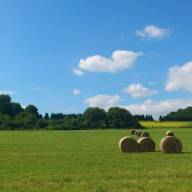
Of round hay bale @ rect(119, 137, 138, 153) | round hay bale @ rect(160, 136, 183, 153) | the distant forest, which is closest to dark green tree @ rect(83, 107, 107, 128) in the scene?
the distant forest

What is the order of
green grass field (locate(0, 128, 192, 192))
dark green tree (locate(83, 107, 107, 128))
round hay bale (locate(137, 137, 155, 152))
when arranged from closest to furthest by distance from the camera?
green grass field (locate(0, 128, 192, 192)) → round hay bale (locate(137, 137, 155, 152)) → dark green tree (locate(83, 107, 107, 128))

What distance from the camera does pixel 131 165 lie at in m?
23.9

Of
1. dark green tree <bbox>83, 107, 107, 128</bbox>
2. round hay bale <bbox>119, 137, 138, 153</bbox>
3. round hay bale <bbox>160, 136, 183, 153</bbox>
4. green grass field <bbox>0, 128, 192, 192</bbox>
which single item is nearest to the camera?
green grass field <bbox>0, 128, 192, 192</bbox>

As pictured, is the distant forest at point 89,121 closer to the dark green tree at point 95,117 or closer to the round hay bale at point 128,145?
the dark green tree at point 95,117

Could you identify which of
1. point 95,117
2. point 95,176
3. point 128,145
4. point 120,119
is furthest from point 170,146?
point 95,117

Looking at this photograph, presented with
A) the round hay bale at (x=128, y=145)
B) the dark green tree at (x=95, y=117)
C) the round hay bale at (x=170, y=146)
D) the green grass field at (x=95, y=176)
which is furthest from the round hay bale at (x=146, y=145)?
the dark green tree at (x=95, y=117)

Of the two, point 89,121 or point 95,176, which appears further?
point 89,121

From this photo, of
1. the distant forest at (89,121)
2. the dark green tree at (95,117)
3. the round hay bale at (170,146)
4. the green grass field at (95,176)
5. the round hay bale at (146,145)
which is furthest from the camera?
the dark green tree at (95,117)

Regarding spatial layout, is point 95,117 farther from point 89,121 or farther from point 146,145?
point 146,145

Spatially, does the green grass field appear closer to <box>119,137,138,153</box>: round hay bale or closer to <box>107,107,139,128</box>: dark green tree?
<box>119,137,138,153</box>: round hay bale

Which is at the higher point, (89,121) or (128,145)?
(89,121)

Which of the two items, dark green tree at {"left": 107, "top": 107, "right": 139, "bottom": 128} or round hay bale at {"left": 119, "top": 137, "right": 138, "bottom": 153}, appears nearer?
round hay bale at {"left": 119, "top": 137, "right": 138, "bottom": 153}

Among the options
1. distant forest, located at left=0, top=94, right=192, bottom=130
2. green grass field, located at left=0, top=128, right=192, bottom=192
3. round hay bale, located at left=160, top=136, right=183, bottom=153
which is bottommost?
green grass field, located at left=0, top=128, right=192, bottom=192

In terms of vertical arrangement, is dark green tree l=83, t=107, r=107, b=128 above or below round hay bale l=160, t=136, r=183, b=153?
above
